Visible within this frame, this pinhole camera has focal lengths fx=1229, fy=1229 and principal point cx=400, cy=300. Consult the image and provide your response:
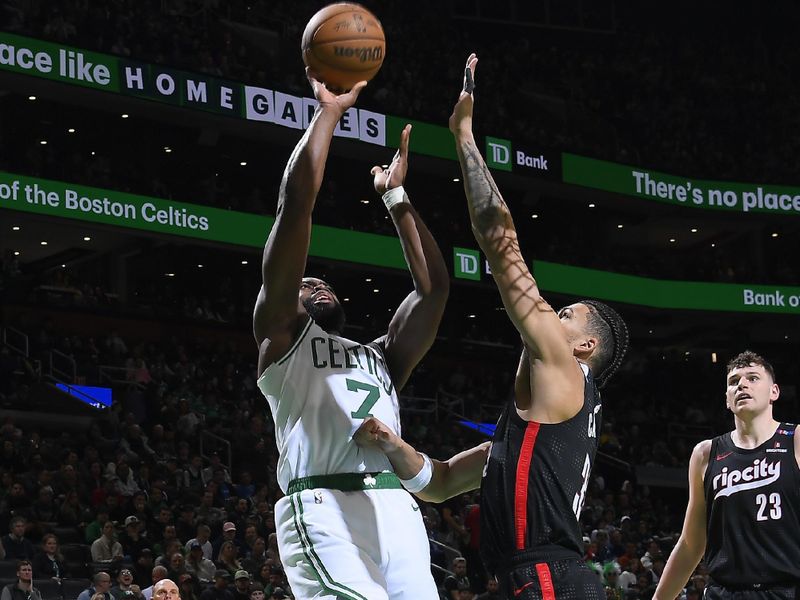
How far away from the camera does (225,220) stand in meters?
24.3

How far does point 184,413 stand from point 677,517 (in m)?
11.5

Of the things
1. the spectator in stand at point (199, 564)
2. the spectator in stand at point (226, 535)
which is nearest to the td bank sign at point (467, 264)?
the spectator in stand at point (226, 535)

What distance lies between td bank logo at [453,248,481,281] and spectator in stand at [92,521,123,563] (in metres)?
14.0

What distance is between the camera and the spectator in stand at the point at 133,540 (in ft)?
44.2

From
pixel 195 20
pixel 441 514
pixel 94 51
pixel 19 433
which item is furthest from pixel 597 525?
pixel 195 20

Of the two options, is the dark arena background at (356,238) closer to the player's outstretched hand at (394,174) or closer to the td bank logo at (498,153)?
the td bank logo at (498,153)

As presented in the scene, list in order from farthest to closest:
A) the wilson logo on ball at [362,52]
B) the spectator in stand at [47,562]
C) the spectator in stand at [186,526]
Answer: the spectator in stand at [186,526]
the spectator in stand at [47,562]
the wilson logo on ball at [362,52]

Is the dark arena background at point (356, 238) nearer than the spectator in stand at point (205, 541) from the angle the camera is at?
No

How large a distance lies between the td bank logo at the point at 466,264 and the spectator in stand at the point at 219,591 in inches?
577

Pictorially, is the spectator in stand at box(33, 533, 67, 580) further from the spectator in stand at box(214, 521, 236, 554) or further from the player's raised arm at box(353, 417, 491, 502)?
the player's raised arm at box(353, 417, 491, 502)

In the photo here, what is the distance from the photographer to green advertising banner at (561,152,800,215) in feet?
95.5

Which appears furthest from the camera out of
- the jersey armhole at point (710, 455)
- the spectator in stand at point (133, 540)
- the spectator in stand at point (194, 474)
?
the spectator in stand at point (194, 474)

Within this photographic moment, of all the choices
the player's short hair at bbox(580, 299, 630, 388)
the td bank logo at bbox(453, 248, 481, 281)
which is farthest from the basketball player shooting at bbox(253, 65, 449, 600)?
the td bank logo at bbox(453, 248, 481, 281)

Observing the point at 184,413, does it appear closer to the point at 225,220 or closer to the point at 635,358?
the point at 225,220
